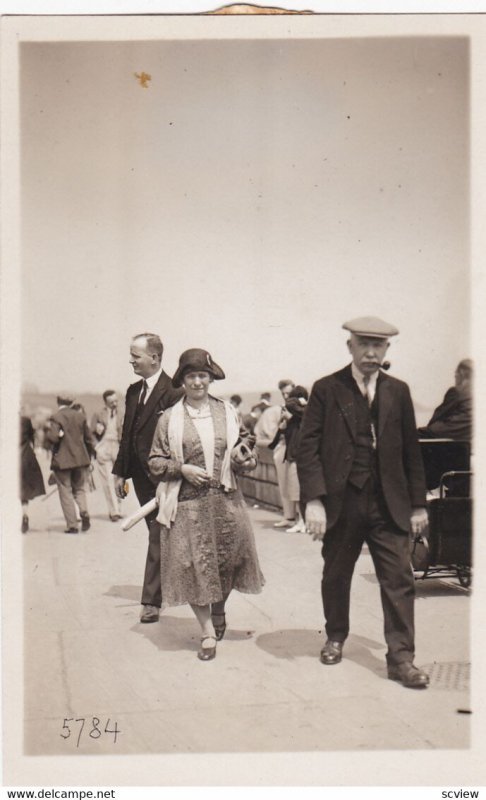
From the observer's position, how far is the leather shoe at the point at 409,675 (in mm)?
5012

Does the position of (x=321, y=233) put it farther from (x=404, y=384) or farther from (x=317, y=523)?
(x=317, y=523)

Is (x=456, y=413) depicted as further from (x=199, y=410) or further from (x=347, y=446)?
(x=199, y=410)

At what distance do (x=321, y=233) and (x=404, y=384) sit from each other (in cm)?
103

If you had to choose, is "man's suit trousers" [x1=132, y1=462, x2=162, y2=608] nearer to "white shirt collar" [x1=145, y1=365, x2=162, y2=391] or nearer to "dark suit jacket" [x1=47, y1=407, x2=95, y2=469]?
"white shirt collar" [x1=145, y1=365, x2=162, y2=391]

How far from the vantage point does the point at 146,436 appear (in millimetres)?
6398

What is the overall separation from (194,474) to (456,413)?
174cm

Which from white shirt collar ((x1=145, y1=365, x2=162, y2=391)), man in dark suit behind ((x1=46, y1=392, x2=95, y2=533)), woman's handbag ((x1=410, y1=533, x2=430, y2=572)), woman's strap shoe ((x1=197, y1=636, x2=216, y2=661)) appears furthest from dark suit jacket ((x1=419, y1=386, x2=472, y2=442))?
man in dark suit behind ((x1=46, y1=392, x2=95, y2=533))

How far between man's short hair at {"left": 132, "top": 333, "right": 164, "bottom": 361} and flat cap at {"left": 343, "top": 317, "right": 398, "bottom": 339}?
144 cm

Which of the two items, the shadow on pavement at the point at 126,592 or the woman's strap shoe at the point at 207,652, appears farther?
the shadow on pavement at the point at 126,592

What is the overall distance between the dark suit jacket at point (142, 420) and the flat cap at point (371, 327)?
1.61 meters

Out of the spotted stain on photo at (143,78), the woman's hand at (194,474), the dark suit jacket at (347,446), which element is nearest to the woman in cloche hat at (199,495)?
the woman's hand at (194,474)

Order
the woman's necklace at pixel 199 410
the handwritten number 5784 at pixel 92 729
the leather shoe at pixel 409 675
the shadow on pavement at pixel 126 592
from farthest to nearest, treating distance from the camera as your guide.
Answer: the shadow on pavement at pixel 126 592 < the woman's necklace at pixel 199 410 < the leather shoe at pixel 409 675 < the handwritten number 5784 at pixel 92 729

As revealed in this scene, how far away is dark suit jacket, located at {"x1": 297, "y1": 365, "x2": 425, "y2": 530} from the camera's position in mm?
5155

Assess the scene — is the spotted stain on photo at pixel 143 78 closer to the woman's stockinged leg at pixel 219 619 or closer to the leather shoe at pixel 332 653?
the woman's stockinged leg at pixel 219 619
